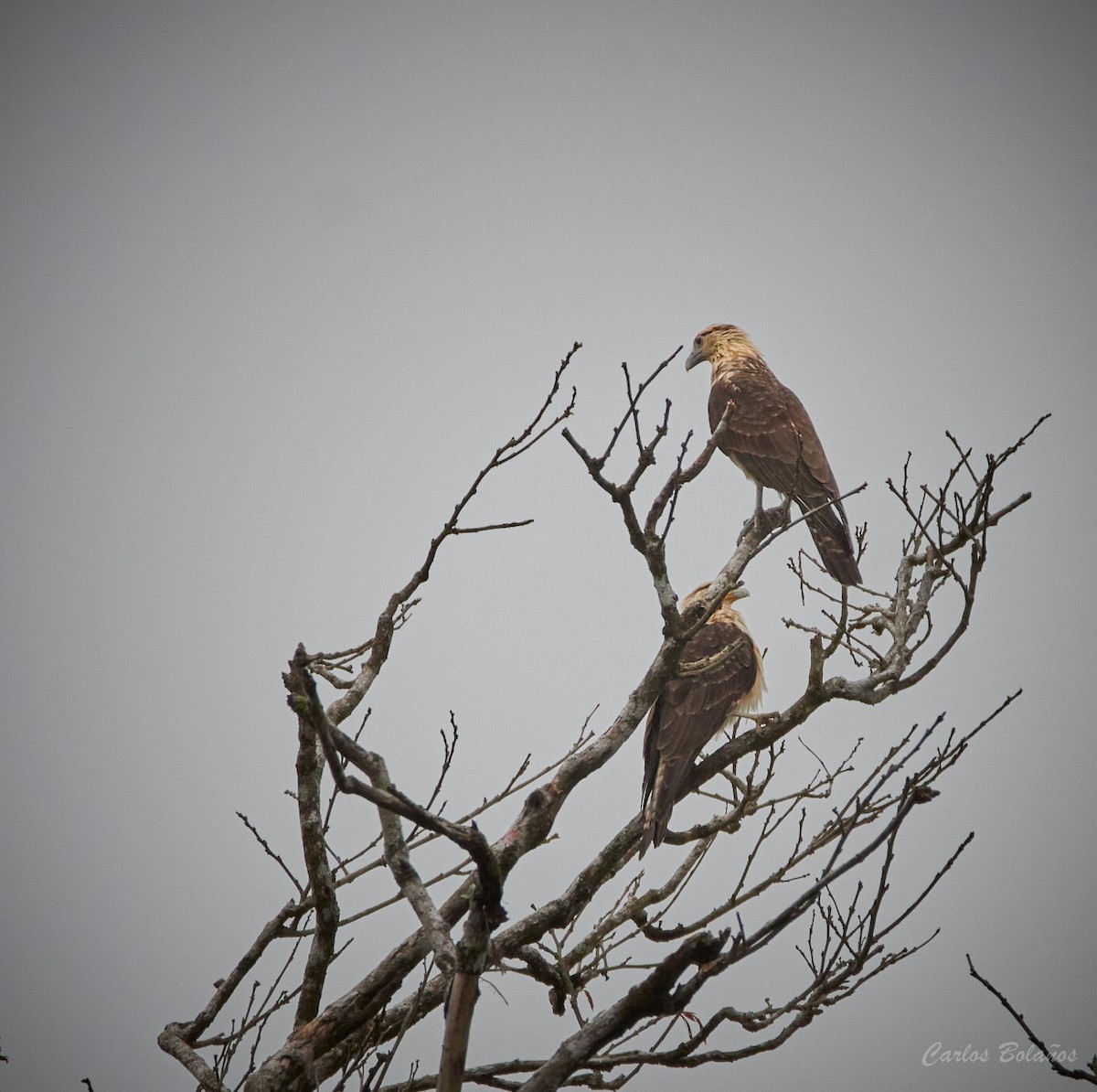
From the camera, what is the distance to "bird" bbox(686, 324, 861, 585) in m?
5.72

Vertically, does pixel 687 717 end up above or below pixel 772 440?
below

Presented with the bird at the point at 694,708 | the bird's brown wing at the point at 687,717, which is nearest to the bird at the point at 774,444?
the bird at the point at 694,708

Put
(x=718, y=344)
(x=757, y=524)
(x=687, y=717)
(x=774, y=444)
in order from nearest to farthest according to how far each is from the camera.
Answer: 1. (x=687, y=717)
2. (x=757, y=524)
3. (x=774, y=444)
4. (x=718, y=344)

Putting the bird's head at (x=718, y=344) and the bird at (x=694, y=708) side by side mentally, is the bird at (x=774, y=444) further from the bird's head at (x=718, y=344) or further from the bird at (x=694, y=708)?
the bird at (x=694, y=708)

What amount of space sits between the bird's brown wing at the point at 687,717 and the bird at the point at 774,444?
0.89 meters

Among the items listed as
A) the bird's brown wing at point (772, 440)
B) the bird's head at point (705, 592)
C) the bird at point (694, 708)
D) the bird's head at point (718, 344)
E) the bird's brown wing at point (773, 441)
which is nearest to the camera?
the bird at point (694, 708)

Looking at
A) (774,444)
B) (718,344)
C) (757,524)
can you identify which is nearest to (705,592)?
(757,524)

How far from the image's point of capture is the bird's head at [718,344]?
8.94 m

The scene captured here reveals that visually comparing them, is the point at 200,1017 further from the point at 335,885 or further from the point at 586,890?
the point at 586,890

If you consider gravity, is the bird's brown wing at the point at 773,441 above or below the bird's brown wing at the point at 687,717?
above

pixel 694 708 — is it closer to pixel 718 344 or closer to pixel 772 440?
pixel 772 440

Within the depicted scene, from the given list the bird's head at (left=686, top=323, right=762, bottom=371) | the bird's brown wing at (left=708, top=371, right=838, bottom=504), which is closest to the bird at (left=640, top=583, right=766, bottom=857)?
the bird's brown wing at (left=708, top=371, right=838, bottom=504)

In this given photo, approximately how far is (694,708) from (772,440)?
10.1ft

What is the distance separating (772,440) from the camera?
7176 millimetres
